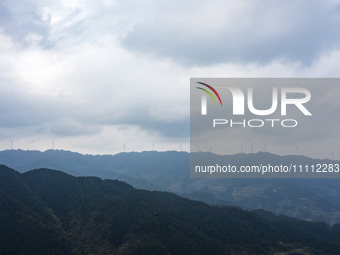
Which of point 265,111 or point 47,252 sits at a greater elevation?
point 265,111

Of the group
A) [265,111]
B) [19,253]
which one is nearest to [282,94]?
[265,111]

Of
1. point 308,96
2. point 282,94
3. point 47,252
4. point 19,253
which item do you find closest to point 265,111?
point 282,94

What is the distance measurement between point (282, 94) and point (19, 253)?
18418cm

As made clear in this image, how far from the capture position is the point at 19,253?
195 metres

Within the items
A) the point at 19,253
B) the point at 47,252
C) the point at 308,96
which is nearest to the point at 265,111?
the point at 308,96

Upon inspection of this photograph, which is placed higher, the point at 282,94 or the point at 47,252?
the point at 282,94

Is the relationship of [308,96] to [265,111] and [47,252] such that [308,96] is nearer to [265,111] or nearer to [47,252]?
[265,111]

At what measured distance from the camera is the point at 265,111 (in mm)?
197625

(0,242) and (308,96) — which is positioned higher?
(308,96)

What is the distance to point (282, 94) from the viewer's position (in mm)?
194625

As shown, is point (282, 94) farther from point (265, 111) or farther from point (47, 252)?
point (47, 252)

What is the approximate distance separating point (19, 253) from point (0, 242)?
1538cm

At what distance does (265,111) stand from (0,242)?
180925 mm

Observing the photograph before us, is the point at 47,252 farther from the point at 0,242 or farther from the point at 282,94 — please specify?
the point at 282,94
